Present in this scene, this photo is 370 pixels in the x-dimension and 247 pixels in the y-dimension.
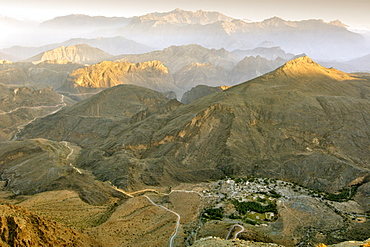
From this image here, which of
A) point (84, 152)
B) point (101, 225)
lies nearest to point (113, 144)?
point (84, 152)

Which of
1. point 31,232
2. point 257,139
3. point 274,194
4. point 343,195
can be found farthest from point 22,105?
point 343,195

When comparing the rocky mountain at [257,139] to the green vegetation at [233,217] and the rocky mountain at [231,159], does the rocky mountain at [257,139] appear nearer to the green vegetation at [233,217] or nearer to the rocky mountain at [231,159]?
the rocky mountain at [231,159]

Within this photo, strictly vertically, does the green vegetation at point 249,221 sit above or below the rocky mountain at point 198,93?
above

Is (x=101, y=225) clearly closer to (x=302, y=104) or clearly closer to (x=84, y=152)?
(x=84, y=152)

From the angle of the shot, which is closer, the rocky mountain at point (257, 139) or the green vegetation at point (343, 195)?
the green vegetation at point (343, 195)

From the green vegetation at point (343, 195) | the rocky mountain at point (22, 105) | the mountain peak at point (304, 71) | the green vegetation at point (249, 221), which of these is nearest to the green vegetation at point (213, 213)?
the green vegetation at point (249, 221)

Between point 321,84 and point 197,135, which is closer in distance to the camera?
point 197,135

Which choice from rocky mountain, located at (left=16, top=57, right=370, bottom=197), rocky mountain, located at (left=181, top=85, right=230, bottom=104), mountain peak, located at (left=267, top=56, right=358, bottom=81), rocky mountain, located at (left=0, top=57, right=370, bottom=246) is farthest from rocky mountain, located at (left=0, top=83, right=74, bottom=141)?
mountain peak, located at (left=267, top=56, right=358, bottom=81)

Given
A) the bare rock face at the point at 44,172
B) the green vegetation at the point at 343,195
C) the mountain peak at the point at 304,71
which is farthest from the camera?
→ the mountain peak at the point at 304,71
